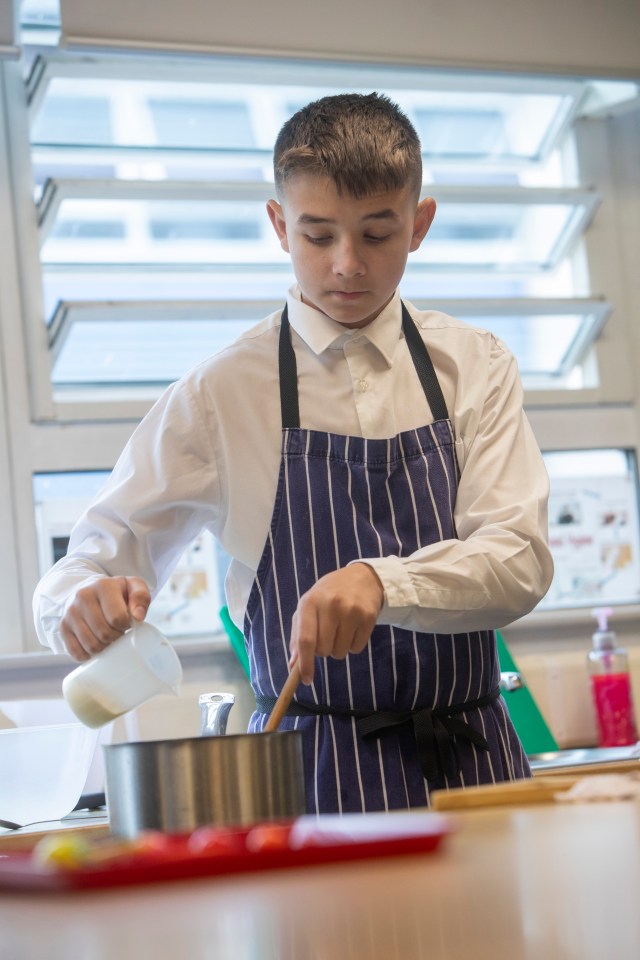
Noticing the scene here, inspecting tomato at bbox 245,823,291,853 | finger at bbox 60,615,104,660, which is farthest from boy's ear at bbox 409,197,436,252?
tomato at bbox 245,823,291,853

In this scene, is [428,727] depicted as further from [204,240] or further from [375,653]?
[204,240]

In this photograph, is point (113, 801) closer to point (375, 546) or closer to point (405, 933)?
point (405, 933)

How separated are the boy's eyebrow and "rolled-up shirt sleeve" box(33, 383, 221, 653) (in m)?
0.32

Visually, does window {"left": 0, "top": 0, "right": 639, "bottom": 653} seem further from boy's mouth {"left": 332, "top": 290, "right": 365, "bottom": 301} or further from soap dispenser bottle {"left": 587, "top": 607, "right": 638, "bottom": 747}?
boy's mouth {"left": 332, "top": 290, "right": 365, "bottom": 301}

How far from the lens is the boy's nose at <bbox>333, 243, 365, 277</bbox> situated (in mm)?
1571

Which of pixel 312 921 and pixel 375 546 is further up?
pixel 375 546

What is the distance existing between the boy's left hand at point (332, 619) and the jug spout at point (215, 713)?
0.40m

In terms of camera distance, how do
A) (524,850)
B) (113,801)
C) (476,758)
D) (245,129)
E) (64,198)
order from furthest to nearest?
(245,129)
(64,198)
(476,758)
(113,801)
(524,850)

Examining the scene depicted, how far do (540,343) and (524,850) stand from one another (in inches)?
93.8

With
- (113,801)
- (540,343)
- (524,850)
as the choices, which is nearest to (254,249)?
(540,343)

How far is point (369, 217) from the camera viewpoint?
62.2 inches

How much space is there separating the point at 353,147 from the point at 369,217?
0.10 m

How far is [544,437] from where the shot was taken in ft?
9.41

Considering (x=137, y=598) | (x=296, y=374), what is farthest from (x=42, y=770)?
(x=296, y=374)
